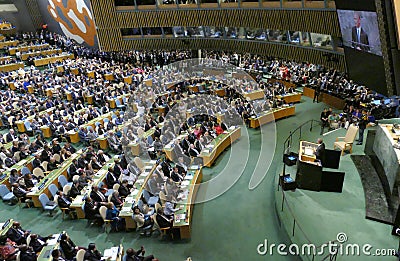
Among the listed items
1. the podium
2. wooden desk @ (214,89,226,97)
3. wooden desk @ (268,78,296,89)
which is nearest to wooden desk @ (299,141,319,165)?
the podium

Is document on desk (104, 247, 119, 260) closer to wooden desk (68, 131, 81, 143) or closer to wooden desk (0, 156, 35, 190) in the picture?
→ wooden desk (0, 156, 35, 190)

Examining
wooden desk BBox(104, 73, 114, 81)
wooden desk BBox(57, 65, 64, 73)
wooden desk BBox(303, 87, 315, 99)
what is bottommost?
wooden desk BBox(303, 87, 315, 99)

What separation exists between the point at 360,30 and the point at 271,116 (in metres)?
6.64

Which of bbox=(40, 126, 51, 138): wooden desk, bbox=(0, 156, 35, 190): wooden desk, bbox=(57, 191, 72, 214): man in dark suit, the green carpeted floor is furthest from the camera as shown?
bbox=(40, 126, 51, 138): wooden desk

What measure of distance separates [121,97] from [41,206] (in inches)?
373

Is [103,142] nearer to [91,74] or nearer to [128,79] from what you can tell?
[128,79]

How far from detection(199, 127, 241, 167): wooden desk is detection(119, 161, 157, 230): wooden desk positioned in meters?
1.98

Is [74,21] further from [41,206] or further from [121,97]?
[41,206]

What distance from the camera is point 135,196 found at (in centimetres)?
940

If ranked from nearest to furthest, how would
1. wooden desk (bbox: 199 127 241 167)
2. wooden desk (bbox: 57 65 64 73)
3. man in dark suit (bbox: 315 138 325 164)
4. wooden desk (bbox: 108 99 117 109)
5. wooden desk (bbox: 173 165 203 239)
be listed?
wooden desk (bbox: 173 165 203 239) < man in dark suit (bbox: 315 138 325 164) < wooden desk (bbox: 199 127 241 167) < wooden desk (bbox: 108 99 117 109) < wooden desk (bbox: 57 65 64 73)

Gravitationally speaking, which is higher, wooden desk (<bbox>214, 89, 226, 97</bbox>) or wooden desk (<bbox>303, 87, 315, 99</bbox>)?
wooden desk (<bbox>214, 89, 226, 97</bbox>)

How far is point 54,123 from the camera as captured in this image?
49.4 ft

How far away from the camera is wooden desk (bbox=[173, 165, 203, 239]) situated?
8.37 metres

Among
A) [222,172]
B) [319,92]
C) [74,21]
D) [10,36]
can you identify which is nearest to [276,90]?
[319,92]
